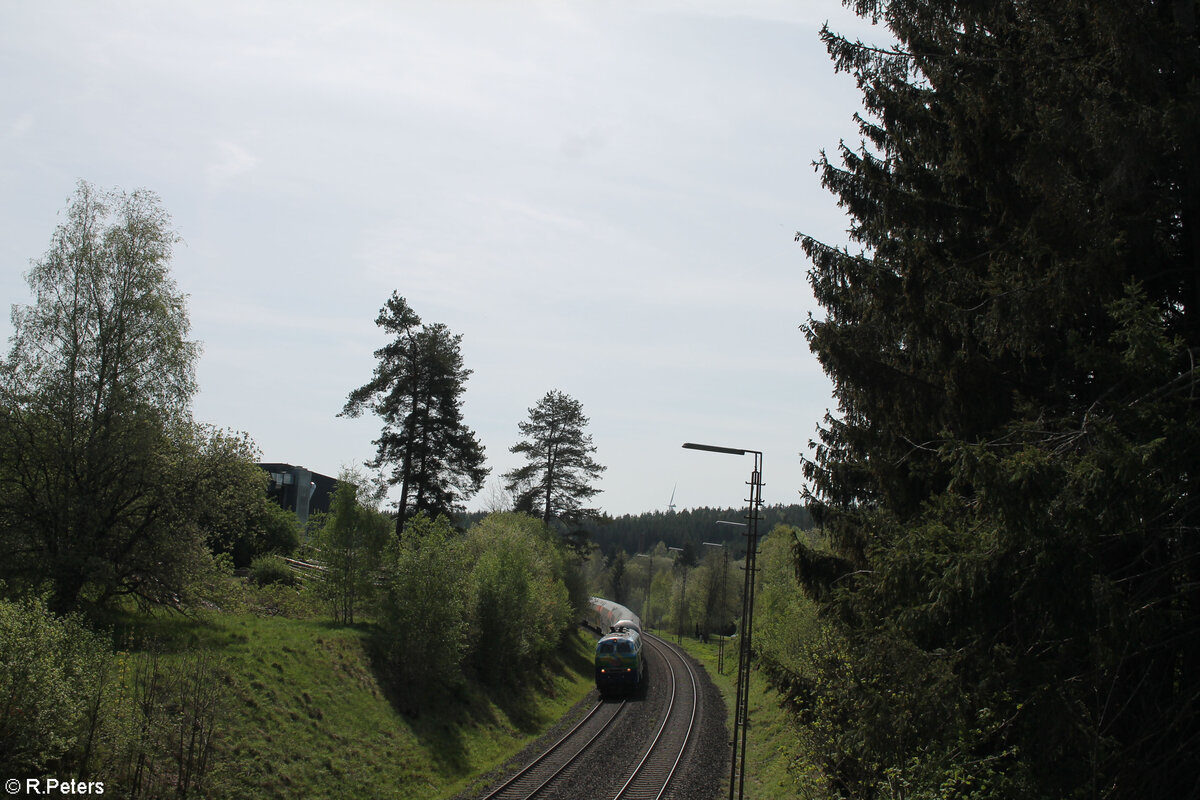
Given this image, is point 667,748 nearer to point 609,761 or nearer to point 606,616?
point 609,761

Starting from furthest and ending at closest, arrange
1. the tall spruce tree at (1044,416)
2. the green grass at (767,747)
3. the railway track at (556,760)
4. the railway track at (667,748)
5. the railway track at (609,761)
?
the railway track at (667,748), the railway track at (609,761), the railway track at (556,760), the green grass at (767,747), the tall spruce tree at (1044,416)

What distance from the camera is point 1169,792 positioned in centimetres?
693

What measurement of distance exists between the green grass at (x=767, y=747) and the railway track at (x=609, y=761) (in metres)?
2.17

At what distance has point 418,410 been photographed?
37344 millimetres

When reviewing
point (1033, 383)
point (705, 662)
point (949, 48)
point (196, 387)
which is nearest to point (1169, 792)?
point (1033, 383)

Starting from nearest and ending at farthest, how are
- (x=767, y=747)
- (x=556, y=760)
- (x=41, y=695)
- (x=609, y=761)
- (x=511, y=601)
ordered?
1. (x=41, y=695)
2. (x=556, y=760)
3. (x=609, y=761)
4. (x=767, y=747)
5. (x=511, y=601)

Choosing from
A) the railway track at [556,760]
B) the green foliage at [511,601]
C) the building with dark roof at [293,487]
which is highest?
the building with dark roof at [293,487]

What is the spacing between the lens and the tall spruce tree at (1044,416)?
255 inches

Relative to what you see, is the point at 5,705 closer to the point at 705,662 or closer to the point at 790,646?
the point at 790,646

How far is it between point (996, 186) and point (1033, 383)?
8.07 feet

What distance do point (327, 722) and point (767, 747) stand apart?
14.9 metres

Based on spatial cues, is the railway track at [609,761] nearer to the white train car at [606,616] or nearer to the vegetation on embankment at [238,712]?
the vegetation on embankment at [238,712]

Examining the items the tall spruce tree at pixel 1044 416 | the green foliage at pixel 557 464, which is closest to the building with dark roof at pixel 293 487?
the green foliage at pixel 557 464

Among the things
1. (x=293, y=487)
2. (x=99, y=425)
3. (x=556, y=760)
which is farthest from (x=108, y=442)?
(x=293, y=487)
